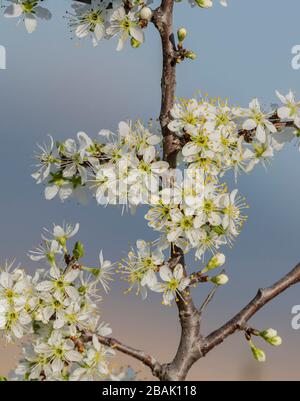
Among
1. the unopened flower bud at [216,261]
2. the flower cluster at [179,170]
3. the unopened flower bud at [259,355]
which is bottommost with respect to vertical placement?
the unopened flower bud at [259,355]

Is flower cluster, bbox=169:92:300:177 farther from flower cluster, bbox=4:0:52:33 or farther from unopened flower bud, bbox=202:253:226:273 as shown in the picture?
flower cluster, bbox=4:0:52:33

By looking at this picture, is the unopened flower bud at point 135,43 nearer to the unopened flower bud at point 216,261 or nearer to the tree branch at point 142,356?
the unopened flower bud at point 216,261

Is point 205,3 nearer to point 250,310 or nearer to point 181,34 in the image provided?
point 181,34

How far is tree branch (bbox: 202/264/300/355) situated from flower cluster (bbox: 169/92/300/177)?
64 centimetres

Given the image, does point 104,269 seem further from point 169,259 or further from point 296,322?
point 296,322

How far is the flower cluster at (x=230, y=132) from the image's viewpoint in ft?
13.3

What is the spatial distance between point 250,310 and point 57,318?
105cm

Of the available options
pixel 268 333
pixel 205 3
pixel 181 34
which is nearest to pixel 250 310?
pixel 268 333

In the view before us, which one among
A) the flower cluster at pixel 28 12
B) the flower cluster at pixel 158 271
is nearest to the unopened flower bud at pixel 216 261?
the flower cluster at pixel 158 271

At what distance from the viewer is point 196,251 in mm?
4105

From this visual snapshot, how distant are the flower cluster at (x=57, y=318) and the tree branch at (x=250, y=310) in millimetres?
578
